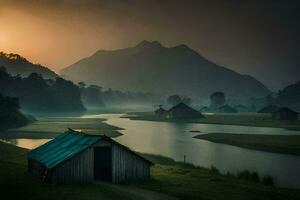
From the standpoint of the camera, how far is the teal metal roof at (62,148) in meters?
38.2

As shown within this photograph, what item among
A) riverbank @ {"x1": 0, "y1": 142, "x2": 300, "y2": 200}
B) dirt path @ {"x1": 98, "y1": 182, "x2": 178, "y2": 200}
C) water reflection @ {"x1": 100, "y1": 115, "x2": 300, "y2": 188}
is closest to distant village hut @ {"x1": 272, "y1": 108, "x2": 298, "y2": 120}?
water reflection @ {"x1": 100, "y1": 115, "x2": 300, "y2": 188}

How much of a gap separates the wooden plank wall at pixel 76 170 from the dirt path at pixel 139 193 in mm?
2154

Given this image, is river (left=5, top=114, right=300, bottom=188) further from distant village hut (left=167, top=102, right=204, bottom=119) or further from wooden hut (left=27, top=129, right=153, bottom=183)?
distant village hut (left=167, top=102, right=204, bottom=119)

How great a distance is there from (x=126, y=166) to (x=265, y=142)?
4880 centimetres

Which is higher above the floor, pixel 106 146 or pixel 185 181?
pixel 106 146

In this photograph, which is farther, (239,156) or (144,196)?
(239,156)

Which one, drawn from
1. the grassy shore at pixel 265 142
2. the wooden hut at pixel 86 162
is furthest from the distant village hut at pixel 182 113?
the wooden hut at pixel 86 162

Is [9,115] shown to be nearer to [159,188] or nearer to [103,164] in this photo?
[103,164]

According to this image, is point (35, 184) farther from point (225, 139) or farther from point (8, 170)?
point (225, 139)

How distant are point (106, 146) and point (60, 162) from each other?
4748mm

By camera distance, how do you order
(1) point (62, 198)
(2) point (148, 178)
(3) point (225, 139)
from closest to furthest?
(1) point (62, 198) < (2) point (148, 178) < (3) point (225, 139)

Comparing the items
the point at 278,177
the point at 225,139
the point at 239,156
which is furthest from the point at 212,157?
the point at 225,139

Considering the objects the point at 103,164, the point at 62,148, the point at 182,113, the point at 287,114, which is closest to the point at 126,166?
the point at 103,164

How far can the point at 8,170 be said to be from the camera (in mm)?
41469
